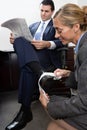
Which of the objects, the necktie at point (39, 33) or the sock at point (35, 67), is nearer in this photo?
the sock at point (35, 67)

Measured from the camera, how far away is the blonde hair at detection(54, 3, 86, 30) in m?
1.20

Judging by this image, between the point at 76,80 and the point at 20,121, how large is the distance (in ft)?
3.19

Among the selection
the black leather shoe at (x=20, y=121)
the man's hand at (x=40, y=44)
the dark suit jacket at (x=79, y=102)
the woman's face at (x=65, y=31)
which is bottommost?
the black leather shoe at (x=20, y=121)

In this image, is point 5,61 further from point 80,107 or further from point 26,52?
point 80,107

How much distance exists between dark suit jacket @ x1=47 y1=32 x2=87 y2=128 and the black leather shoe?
89 centimetres

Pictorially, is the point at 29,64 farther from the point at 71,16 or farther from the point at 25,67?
the point at 71,16

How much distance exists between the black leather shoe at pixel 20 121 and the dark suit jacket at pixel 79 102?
89 cm

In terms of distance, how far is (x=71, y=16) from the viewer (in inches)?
47.2

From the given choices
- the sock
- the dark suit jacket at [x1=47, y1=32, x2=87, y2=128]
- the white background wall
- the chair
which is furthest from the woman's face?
the white background wall

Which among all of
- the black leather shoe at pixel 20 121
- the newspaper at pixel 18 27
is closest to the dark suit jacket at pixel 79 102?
the black leather shoe at pixel 20 121

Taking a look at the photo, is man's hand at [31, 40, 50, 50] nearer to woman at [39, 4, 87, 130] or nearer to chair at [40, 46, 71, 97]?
chair at [40, 46, 71, 97]

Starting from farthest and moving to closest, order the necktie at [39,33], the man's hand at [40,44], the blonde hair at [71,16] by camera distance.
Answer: the necktie at [39,33]
the man's hand at [40,44]
the blonde hair at [71,16]

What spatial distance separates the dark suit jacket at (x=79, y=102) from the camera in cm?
99

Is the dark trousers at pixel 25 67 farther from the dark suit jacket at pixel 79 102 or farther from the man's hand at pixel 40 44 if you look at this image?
the dark suit jacket at pixel 79 102
